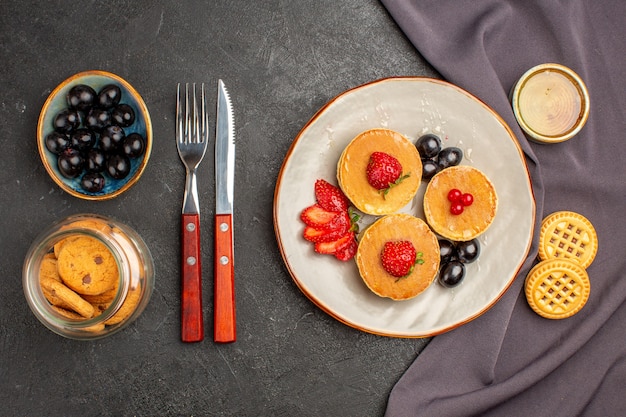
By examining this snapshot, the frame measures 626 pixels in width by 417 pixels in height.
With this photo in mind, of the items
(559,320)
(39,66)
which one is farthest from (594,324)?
(39,66)

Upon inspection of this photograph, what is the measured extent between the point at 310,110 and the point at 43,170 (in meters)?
0.89

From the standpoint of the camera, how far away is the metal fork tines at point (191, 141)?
2057 mm

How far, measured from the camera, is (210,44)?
212 cm

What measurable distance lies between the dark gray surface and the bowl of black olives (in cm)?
10

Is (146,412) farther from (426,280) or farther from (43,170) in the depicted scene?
(426,280)

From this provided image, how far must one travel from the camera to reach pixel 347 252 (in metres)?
2.03

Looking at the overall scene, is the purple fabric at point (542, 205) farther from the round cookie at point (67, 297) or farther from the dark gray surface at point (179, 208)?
the round cookie at point (67, 297)

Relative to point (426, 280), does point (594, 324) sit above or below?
below

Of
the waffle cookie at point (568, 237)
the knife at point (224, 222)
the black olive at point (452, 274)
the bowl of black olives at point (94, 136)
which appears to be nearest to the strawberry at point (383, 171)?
the black olive at point (452, 274)


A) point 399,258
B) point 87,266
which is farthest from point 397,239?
point 87,266

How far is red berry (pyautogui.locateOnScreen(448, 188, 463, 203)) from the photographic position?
1975 mm

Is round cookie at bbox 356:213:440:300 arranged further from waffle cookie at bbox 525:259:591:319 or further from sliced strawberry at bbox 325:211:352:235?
waffle cookie at bbox 525:259:591:319

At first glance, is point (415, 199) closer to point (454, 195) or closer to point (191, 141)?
point (454, 195)

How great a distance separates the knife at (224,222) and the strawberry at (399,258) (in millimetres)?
494
